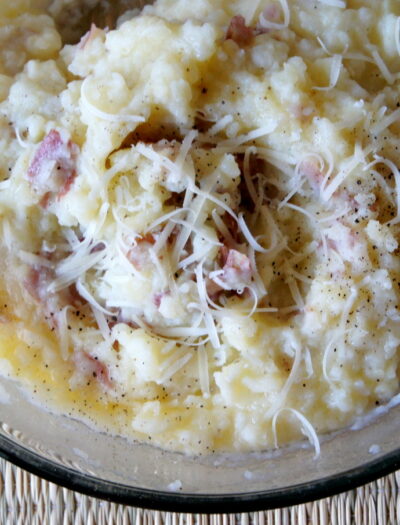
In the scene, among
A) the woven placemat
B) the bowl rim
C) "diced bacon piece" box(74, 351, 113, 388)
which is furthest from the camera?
the woven placemat

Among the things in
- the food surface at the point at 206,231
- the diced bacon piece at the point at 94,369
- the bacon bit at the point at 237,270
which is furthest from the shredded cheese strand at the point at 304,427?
the diced bacon piece at the point at 94,369

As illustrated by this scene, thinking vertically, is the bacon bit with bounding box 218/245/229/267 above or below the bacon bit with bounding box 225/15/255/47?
below

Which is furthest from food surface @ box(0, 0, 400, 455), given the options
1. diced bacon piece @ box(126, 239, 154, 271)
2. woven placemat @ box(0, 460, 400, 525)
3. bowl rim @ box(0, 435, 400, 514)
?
woven placemat @ box(0, 460, 400, 525)

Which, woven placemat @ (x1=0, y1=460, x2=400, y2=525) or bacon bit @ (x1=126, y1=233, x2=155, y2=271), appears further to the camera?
woven placemat @ (x1=0, y1=460, x2=400, y2=525)

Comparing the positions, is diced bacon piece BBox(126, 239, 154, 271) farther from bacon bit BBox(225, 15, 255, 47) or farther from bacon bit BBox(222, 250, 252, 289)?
bacon bit BBox(225, 15, 255, 47)

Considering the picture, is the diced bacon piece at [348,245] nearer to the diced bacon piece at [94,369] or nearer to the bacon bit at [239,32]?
the bacon bit at [239,32]

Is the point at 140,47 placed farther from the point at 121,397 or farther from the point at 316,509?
the point at 316,509

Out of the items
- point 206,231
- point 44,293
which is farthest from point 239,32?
point 44,293

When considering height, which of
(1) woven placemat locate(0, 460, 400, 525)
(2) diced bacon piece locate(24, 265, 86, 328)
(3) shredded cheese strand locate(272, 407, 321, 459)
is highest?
(2) diced bacon piece locate(24, 265, 86, 328)
